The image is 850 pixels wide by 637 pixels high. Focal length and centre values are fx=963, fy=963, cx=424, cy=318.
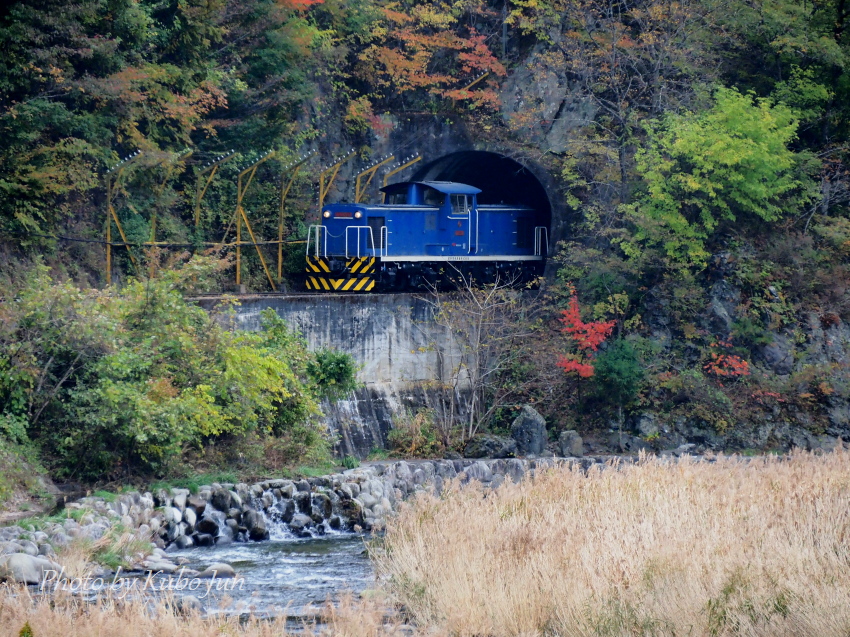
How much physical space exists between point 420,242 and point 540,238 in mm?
4514

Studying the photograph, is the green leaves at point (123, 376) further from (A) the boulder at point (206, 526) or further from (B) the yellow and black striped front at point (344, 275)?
→ (B) the yellow and black striped front at point (344, 275)

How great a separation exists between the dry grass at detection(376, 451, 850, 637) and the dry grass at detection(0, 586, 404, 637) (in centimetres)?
132

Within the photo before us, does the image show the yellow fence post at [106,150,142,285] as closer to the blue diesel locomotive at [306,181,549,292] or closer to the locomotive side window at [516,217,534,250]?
the blue diesel locomotive at [306,181,549,292]

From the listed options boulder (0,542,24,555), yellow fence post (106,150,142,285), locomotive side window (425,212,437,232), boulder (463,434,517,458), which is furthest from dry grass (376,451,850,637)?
locomotive side window (425,212,437,232)

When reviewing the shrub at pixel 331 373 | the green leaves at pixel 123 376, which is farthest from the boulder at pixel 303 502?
the shrub at pixel 331 373

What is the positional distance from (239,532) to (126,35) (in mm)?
12333

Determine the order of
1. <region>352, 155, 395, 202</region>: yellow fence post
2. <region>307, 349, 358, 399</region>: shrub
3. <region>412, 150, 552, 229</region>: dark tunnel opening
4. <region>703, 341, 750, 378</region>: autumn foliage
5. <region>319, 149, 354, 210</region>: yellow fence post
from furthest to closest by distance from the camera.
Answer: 1. <region>412, 150, 552, 229</region>: dark tunnel opening
2. <region>352, 155, 395, 202</region>: yellow fence post
3. <region>319, 149, 354, 210</region>: yellow fence post
4. <region>703, 341, 750, 378</region>: autumn foliage
5. <region>307, 349, 358, 399</region>: shrub

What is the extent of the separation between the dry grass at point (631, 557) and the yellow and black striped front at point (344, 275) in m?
12.8

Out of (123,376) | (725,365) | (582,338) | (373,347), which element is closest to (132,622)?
(123,376)

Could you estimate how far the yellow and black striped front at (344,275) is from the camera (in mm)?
25688

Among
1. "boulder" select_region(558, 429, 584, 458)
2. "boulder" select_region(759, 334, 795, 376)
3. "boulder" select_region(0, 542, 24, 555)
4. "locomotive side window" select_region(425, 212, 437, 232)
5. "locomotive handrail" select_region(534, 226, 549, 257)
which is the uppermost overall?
"locomotive side window" select_region(425, 212, 437, 232)

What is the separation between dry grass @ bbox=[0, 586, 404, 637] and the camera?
786cm

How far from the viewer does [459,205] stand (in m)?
27.6

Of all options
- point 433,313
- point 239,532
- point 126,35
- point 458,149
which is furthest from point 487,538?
point 458,149
